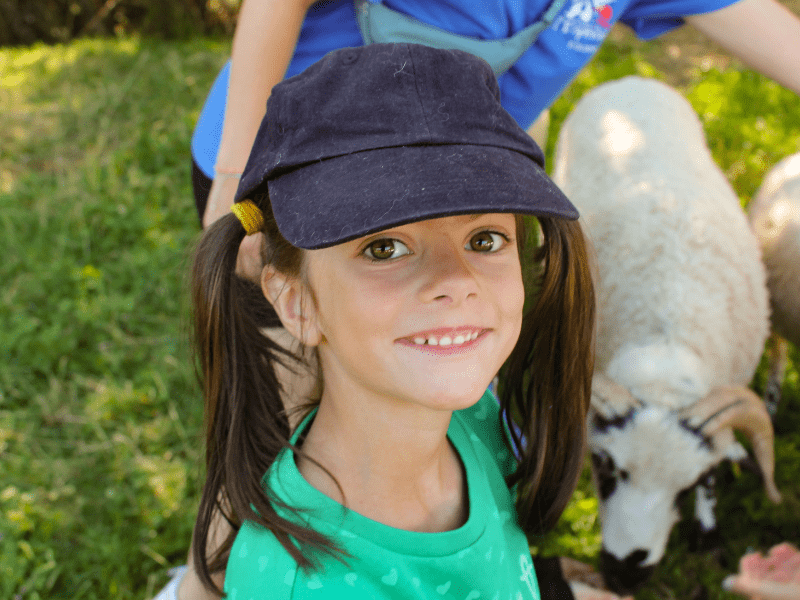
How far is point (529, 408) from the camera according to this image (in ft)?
5.05

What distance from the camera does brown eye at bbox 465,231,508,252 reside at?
3.53ft

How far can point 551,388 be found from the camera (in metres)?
1.52

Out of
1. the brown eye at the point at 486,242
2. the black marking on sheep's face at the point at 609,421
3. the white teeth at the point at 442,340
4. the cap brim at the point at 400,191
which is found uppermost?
the cap brim at the point at 400,191

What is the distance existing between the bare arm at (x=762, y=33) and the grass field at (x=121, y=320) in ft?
5.27

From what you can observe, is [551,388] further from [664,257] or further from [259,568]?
[664,257]

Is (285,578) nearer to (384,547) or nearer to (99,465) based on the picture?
(384,547)

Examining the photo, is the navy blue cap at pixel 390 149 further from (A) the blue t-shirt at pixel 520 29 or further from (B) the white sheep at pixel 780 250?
(B) the white sheep at pixel 780 250

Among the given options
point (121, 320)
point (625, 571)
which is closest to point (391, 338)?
point (625, 571)

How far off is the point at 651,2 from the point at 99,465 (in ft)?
8.71

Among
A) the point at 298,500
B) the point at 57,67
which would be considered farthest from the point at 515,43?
the point at 57,67

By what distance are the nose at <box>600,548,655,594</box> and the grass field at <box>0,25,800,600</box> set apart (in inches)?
10.4

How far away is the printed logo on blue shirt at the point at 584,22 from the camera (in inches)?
65.4

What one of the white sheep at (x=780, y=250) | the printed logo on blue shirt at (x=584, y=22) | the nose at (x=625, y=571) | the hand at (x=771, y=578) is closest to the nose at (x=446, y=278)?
the printed logo on blue shirt at (x=584, y=22)

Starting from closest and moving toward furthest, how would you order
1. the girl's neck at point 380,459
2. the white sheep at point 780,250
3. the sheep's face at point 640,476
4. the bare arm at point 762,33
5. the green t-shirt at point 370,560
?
1. the green t-shirt at point 370,560
2. the girl's neck at point 380,459
3. the bare arm at point 762,33
4. the sheep's face at point 640,476
5. the white sheep at point 780,250
